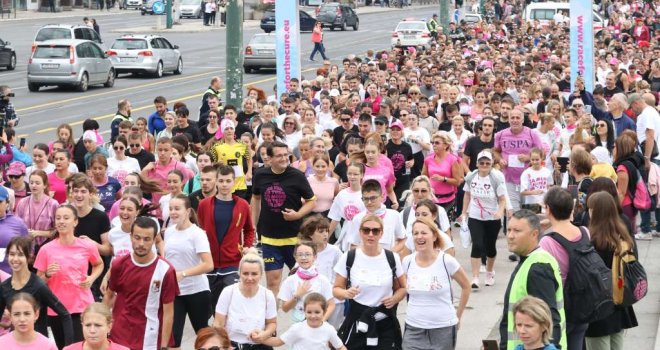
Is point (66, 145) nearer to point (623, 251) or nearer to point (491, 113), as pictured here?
point (491, 113)

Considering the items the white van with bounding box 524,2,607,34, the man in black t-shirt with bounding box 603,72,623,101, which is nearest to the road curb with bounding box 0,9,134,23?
the white van with bounding box 524,2,607,34

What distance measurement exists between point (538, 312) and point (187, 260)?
4.08 meters

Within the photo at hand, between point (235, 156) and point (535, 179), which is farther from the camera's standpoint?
point (235, 156)

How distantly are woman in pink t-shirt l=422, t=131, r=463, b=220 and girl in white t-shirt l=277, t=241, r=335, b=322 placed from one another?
472cm

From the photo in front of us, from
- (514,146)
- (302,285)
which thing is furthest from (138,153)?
(302,285)

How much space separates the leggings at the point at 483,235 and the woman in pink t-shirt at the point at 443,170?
3.04 ft

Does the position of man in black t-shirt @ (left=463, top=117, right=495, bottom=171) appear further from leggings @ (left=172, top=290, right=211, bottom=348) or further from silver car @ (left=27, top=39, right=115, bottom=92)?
silver car @ (left=27, top=39, right=115, bottom=92)

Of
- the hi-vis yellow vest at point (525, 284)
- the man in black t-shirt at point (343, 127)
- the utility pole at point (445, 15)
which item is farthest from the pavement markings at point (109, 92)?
the hi-vis yellow vest at point (525, 284)

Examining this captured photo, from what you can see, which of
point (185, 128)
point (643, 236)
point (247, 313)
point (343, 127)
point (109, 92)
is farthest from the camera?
point (109, 92)

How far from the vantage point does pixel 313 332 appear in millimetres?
9008

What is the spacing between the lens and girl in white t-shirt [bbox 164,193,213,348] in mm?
10305

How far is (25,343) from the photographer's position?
26.6 ft

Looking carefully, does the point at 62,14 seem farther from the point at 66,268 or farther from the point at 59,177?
the point at 66,268

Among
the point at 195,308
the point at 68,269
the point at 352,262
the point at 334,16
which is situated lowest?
the point at 195,308
